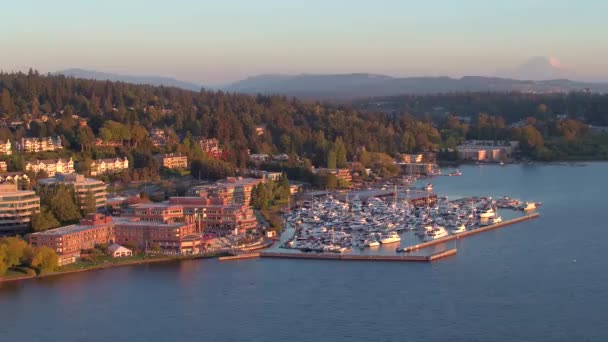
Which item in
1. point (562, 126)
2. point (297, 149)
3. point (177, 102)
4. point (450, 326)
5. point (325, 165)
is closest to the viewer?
point (450, 326)

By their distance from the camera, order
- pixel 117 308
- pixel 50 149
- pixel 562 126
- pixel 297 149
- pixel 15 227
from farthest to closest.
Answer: pixel 562 126 → pixel 297 149 → pixel 50 149 → pixel 15 227 → pixel 117 308

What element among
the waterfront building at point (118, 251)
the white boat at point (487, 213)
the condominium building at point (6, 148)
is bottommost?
the white boat at point (487, 213)

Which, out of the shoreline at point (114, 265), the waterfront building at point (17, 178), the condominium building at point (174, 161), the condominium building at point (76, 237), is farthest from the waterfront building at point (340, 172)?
the shoreline at point (114, 265)

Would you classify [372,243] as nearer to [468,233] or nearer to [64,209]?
[468,233]

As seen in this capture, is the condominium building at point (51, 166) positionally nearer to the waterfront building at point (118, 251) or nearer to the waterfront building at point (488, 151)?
the waterfront building at point (118, 251)

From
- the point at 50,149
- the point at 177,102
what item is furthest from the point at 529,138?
the point at 50,149

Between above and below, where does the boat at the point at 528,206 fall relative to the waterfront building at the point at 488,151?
above

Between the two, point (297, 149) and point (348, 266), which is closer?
point (348, 266)

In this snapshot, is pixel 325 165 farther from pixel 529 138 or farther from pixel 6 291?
pixel 6 291
